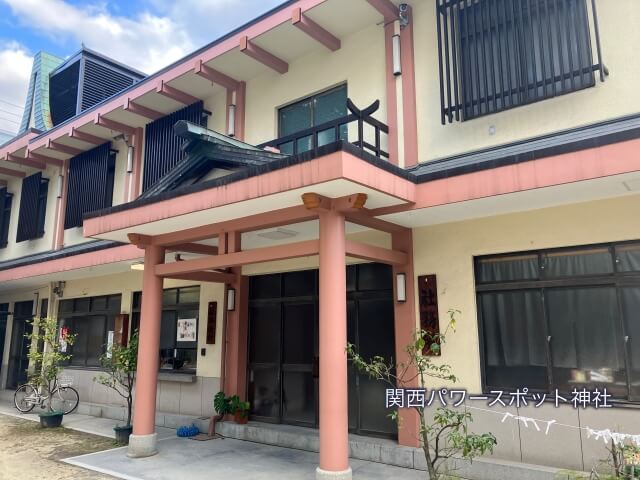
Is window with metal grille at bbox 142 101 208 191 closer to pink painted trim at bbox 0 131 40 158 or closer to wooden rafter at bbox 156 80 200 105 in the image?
wooden rafter at bbox 156 80 200 105

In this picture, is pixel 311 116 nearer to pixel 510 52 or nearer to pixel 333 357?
pixel 510 52

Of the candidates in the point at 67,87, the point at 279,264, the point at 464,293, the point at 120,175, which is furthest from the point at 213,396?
the point at 67,87

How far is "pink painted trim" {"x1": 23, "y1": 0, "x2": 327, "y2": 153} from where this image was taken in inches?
304

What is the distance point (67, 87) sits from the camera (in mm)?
13922

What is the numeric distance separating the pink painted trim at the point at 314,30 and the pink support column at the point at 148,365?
4060 mm

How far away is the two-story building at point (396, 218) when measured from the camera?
5203mm

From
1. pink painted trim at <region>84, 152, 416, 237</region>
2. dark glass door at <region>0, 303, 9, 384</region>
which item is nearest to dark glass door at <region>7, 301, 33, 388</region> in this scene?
dark glass door at <region>0, 303, 9, 384</region>

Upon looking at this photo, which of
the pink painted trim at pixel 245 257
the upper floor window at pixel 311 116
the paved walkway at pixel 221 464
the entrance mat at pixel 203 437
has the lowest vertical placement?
the paved walkway at pixel 221 464

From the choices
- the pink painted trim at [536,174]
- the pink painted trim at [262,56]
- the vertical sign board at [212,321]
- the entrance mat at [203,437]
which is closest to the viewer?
the pink painted trim at [536,174]

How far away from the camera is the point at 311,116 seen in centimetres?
832

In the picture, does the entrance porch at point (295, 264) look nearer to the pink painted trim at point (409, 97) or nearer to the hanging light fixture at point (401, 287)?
the hanging light fixture at point (401, 287)

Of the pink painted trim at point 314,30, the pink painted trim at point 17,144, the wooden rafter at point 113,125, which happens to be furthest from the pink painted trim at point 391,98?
the pink painted trim at point 17,144

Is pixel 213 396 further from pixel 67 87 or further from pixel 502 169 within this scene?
pixel 67 87

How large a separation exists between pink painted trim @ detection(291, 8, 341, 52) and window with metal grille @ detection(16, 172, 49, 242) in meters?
9.51
